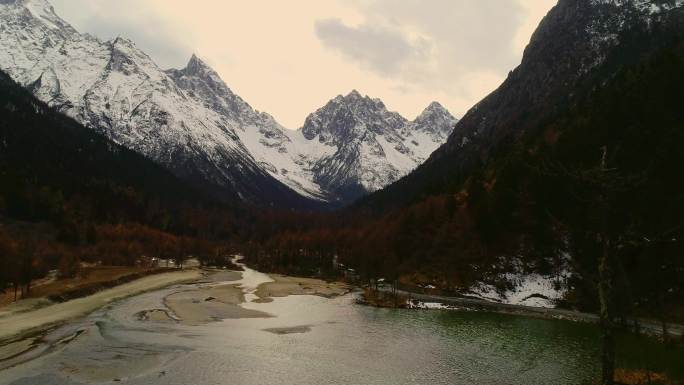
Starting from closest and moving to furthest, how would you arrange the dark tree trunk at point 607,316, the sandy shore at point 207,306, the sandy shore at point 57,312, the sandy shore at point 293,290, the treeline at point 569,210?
the dark tree trunk at point 607,316 → the sandy shore at point 57,312 → the treeline at point 569,210 → the sandy shore at point 207,306 → the sandy shore at point 293,290

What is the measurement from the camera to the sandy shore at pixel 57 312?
60750 mm

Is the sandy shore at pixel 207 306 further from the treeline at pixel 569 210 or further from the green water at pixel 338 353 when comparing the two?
the treeline at pixel 569 210

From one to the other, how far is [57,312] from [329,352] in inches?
1920

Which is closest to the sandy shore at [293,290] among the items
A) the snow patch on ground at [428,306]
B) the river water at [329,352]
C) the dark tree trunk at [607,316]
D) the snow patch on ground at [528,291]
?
the snow patch on ground at [428,306]

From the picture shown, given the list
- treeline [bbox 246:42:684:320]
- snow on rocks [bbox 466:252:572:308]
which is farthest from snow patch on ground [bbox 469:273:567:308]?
→ treeline [bbox 246:42:684:320]

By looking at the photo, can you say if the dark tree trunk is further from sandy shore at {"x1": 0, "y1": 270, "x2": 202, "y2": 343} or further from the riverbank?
sandy shore at {"x1": 0, "y1": 270, "x2": 202, "y2": 343}

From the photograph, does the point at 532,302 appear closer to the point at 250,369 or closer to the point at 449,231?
the point at 449,231

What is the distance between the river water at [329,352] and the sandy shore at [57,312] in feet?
12.8

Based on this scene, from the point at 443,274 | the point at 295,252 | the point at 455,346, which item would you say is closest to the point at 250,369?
the point at 455,346

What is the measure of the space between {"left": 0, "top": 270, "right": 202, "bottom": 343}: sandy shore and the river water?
3891 mm

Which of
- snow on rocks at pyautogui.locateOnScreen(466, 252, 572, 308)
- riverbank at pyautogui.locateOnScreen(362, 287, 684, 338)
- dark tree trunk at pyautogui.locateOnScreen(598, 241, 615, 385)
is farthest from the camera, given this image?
snow on rocks at pyautogui.locateOnScreen(466, 252, 572, 308)

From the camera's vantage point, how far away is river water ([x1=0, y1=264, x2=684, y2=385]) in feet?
136

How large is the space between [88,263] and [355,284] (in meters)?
77.7

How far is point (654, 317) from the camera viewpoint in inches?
2793
